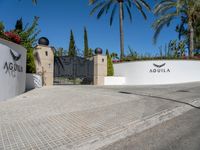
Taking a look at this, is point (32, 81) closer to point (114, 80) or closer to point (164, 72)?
point (114, 80)

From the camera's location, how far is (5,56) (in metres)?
7.87

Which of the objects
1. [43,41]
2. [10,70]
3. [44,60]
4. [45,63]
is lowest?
[10,70]

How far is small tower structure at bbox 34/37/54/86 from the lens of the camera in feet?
47.4

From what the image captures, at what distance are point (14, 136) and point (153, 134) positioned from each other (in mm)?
3121

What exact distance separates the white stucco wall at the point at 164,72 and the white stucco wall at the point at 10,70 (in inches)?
474

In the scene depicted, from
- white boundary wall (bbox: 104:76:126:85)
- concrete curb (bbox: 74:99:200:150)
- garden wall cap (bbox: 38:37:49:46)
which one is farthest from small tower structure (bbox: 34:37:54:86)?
concrete curb (bbox: 74:99:200:150)

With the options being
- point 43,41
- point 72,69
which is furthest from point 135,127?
point 72,69

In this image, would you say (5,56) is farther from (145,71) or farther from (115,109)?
(145,71)

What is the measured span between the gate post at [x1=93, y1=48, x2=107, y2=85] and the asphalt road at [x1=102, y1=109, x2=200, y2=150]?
1287cm

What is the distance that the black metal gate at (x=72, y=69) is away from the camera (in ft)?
53.0

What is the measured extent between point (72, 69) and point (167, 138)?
13.2 metres

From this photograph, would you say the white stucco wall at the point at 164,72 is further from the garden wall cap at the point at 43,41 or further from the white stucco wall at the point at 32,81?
the white stucco wall at the point at 32,81

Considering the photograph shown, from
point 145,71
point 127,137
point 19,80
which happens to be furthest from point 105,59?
point 127,137

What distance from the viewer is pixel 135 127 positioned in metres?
4.89
